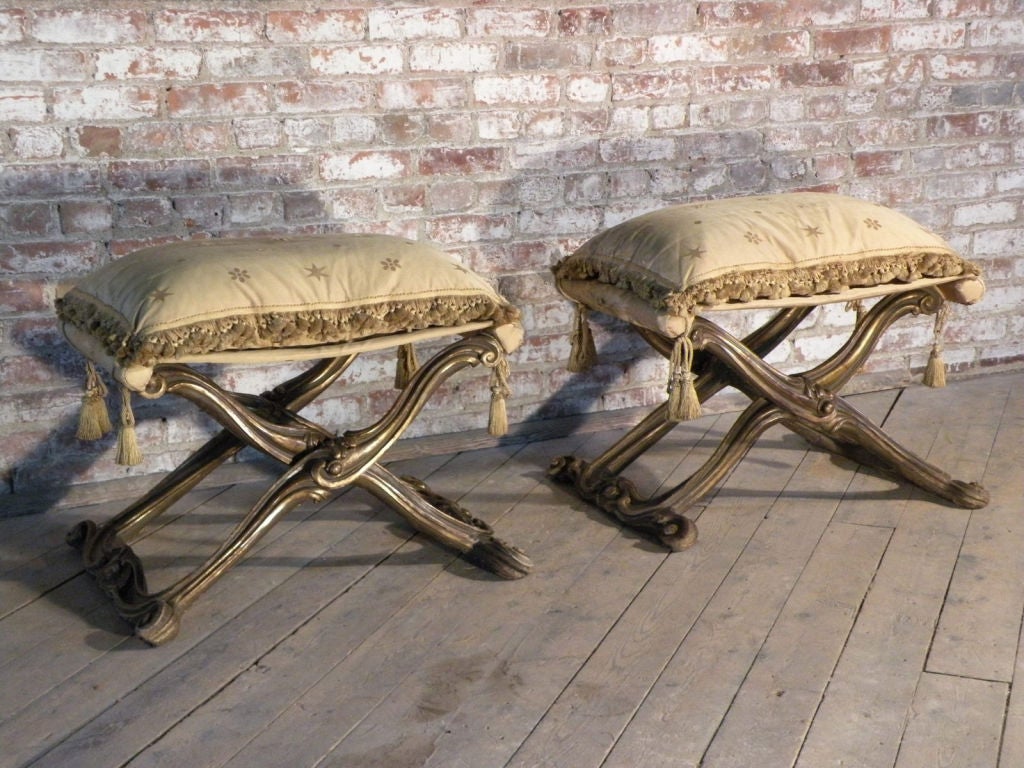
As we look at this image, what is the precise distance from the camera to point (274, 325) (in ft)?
6.76

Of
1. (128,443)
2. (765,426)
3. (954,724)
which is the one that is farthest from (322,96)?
(954,724)

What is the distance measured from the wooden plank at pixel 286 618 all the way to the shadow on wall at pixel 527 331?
1.60ft

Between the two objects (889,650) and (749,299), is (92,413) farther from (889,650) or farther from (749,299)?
(889,650)

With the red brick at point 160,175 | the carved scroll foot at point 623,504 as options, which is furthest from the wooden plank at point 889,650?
the red brick at point 160,175

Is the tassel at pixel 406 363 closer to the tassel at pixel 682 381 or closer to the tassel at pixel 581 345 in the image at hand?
the tassel at pixel 581 345

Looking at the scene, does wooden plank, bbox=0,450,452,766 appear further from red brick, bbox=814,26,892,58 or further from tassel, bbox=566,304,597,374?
red brick, bbox=814,26,892,58

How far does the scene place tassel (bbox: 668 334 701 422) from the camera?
7.57ft

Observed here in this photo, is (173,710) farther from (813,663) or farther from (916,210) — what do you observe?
(916,210)

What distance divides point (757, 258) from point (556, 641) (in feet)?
2.53

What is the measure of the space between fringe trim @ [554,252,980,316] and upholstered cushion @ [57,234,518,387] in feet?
0.83

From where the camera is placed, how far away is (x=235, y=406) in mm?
2221

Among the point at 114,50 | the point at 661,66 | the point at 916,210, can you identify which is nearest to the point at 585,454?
the point at 661,66

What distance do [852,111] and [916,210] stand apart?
331mm

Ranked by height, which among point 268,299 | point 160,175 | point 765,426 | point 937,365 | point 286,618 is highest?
point 160,175
